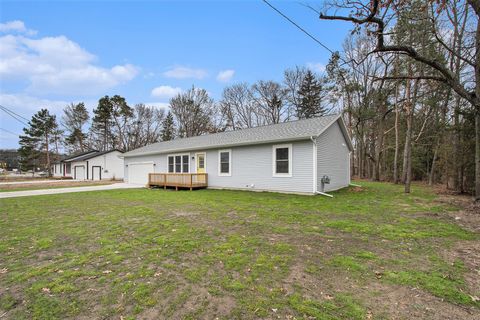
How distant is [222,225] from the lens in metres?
5.27

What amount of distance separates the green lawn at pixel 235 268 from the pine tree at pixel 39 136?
36.2 m

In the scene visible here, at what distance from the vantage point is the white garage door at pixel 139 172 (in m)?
18.2

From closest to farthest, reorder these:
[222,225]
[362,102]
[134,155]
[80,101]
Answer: [222,225] → [134,155] → [362,102] → [80,101]

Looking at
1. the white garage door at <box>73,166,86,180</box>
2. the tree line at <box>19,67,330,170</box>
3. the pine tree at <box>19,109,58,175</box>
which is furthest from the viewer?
the pine tree at <box>19,109,58,175</box>

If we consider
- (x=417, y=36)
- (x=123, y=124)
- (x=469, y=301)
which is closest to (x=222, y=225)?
(x=469, y=301)

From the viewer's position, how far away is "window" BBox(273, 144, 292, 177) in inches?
417

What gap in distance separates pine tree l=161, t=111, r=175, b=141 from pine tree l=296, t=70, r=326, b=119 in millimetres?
18122

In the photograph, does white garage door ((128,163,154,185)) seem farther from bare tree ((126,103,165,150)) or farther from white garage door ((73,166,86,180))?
bare tree ((126,103,165,150))

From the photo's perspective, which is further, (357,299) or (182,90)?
(182,90)

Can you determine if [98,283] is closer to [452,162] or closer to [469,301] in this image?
[469,301]

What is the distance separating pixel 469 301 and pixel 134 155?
1985 centimetres

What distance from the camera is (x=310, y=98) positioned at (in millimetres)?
26656

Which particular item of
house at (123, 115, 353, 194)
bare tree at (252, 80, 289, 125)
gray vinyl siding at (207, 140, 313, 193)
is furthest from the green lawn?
bare tree at (252, 80, 289, 125)

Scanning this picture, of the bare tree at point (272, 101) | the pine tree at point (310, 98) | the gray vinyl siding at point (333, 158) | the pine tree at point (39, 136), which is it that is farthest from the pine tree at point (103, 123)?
the gray vinyl siding at point (333, 158)
